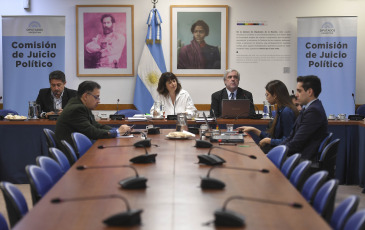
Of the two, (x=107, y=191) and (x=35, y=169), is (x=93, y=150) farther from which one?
(x=107, y=191)

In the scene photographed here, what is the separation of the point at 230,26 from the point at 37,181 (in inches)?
251

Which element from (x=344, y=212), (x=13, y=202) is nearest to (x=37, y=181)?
(x=13, y=202)

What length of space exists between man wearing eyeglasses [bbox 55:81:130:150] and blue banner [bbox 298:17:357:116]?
14.4ft

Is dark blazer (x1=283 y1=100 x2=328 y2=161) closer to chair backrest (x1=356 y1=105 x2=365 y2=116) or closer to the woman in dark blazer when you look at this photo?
the woman in dark blazer

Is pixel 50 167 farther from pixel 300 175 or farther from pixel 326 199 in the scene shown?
pixel 326 199

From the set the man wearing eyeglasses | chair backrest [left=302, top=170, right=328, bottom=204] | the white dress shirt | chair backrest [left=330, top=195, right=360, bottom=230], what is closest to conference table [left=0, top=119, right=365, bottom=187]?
the white dress shirt

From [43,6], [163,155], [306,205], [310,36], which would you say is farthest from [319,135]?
[43,6]

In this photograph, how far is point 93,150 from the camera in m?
4.22

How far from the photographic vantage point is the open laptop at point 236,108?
644 cm

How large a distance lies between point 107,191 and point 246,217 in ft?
2.75

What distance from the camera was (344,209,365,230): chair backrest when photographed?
6.76ft

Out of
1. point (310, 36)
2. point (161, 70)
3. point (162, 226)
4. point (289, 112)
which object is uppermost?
point (310, 36)

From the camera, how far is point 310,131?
4.73 m

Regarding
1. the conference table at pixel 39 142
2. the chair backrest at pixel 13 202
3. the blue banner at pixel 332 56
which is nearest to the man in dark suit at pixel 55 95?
the conference table at pixel 39 142
